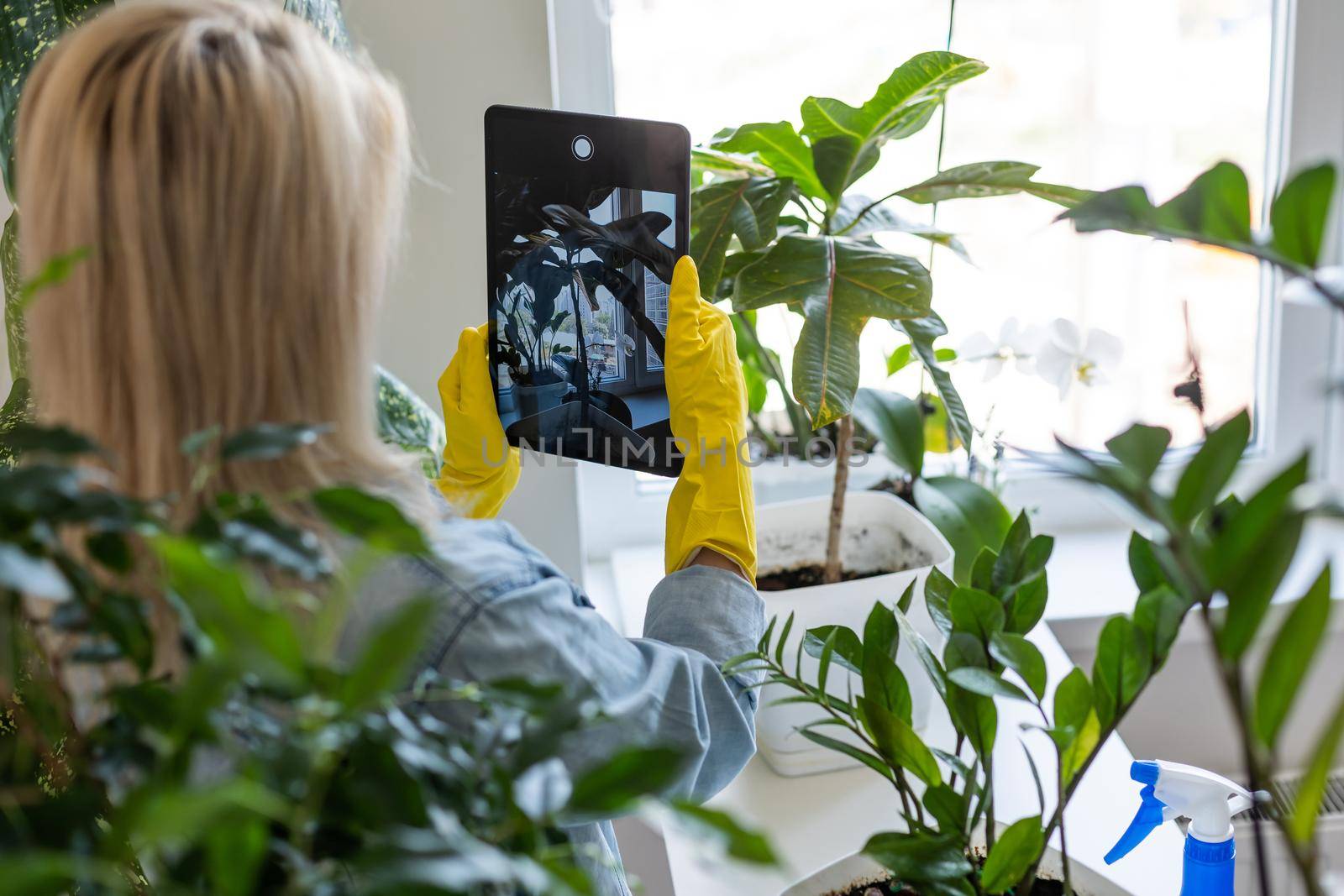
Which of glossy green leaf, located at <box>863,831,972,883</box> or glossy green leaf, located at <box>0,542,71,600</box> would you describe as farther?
glossy green leaf, located at <box>863,831,972,883</box>

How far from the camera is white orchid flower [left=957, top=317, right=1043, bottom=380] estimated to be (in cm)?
113

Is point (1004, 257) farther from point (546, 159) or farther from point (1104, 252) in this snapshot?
point (546, 159)

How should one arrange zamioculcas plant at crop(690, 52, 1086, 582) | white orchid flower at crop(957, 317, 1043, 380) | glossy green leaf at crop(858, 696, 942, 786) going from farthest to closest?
white orchid flower at crop(957, 317, 1043, 380)
zamioculcas plant at crop(690, 52, 1086, 582)
glossy green leaf at crop(858, 696, 942, 786)

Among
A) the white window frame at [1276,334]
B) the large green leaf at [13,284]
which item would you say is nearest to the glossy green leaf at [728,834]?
the large green leaf at [13,284]

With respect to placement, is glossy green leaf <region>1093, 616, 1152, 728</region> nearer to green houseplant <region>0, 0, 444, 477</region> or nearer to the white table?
the white table

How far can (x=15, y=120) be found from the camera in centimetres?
89

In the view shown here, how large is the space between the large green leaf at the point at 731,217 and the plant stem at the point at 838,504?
201 mm

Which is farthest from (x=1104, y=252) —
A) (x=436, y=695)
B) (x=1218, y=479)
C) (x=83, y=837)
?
(x=83, y=837)

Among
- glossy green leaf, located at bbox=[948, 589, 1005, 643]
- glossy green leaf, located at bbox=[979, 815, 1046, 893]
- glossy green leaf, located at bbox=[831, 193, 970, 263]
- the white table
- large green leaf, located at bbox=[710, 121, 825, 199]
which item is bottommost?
the white table

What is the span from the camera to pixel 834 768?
0.99 meters

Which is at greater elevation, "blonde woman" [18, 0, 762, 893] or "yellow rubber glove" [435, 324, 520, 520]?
"blonde woman" [18, 0, 762, 893]

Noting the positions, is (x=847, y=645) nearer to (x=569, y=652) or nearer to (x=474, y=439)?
(x=569, y=652)

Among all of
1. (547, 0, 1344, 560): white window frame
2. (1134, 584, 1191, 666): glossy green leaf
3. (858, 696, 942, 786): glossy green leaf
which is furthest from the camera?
(547, 0, 1344, 560): white window frame

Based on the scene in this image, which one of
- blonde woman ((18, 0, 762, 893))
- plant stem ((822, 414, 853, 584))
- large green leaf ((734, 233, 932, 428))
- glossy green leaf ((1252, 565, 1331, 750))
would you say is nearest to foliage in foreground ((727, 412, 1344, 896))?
glossy green leaf ((1252, 565, 1331, 750))
